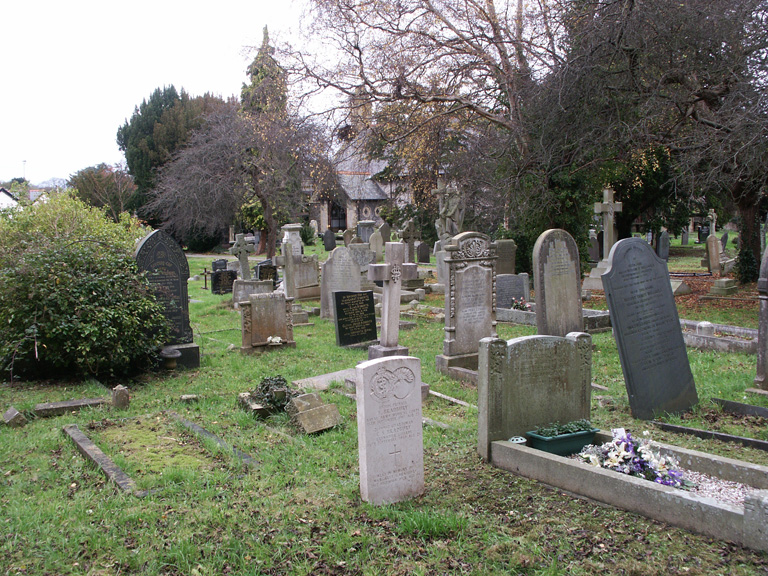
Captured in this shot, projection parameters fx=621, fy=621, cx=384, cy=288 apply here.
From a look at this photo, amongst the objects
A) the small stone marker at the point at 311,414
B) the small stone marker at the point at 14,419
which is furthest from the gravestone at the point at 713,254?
the small stone marker at the point at 14,419

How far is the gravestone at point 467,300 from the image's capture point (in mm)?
9484

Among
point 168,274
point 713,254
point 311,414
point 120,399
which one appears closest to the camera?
point 311,414

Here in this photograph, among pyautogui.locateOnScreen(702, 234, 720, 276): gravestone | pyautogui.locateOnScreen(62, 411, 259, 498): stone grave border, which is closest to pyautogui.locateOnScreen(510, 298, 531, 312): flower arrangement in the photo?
pyautogui.locateOnScreen(62, 411, 259, 498): stone grave border

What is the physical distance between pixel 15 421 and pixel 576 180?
14.8 metres

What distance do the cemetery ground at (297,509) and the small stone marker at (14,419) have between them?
12 cm

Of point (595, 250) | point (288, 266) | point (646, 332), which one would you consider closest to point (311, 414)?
point (646, 332)

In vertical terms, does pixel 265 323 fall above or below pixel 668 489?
above

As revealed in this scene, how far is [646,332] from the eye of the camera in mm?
6777

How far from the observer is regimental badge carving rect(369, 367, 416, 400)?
4.76 m

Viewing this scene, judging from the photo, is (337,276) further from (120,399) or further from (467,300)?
(120,399)

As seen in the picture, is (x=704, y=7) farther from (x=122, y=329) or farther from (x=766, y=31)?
(x=122, y=329)

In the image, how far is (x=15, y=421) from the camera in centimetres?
696

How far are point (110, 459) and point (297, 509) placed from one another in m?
2.17

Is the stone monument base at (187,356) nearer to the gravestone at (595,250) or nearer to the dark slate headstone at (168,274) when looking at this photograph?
the dark slate headstone at (168,274)
